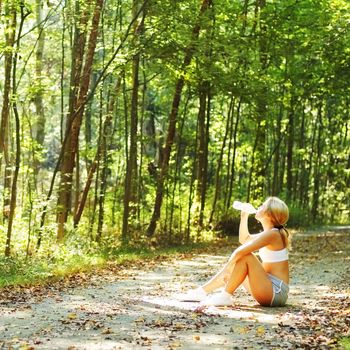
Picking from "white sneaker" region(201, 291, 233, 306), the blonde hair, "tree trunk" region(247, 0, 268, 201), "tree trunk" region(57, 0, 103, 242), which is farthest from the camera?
"tree trunk" region(247, 0, 268, 201)

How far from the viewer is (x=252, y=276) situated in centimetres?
739

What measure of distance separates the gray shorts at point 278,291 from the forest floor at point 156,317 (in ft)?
0.32

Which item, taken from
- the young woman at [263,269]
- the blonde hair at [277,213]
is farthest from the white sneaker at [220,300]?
the blonde hair at [277,213]

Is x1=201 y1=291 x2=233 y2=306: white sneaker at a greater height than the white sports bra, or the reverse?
the white sports bra

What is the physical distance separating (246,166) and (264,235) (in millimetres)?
24807

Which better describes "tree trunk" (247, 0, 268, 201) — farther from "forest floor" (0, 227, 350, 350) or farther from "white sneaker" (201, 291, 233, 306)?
"white sneaker" (201, 291, 233, 306)

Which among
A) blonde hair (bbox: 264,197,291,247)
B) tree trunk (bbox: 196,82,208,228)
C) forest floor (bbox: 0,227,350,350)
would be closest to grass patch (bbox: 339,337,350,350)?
forest floor (bbox: 0,227,350,350)

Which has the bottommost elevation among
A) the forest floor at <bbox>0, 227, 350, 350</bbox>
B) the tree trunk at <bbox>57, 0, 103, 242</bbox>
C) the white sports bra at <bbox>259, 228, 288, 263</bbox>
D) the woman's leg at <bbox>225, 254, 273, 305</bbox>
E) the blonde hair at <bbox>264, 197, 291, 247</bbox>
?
the forest floor at <bbox>0, 227, 350, 350</bbox>

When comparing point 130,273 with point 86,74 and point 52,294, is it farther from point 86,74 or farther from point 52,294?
point 86,74

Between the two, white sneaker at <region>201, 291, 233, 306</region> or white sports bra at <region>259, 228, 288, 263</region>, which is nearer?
white sneaker at <region>201, 291, 233, 306</region>

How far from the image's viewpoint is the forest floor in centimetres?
Answer: 548

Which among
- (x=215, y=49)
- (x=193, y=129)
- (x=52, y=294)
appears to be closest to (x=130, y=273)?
(x=52, y=294)

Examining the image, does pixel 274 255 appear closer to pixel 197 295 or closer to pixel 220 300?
pixel 220 300

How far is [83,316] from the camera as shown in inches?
267
